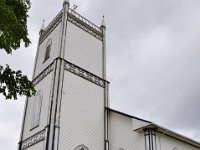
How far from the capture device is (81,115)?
1933 cm

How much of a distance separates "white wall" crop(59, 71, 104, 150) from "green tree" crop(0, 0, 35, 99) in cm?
1056

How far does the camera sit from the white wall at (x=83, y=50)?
2134 centimetres

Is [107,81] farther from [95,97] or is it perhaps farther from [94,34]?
[94,34]

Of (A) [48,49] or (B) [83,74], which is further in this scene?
(A) [48,49]

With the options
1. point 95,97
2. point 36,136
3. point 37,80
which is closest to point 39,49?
point 37,80

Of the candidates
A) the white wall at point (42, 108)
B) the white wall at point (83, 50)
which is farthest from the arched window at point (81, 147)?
the white wall at point (83, 50)

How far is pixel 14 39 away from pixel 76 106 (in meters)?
13.0

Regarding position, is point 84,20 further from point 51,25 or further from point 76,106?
point 76,106

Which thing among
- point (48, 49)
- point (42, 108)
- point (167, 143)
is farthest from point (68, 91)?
point (167, 143)

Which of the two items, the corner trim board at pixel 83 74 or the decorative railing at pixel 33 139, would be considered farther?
the corner trim board at pixel 83 74

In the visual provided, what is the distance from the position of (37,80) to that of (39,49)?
3930 mm

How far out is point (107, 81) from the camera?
22.6 meters

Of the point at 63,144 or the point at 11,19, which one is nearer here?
the point at 11,19

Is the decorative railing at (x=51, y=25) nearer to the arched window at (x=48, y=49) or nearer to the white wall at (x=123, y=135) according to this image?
the arched window at (x=48, y=49)
